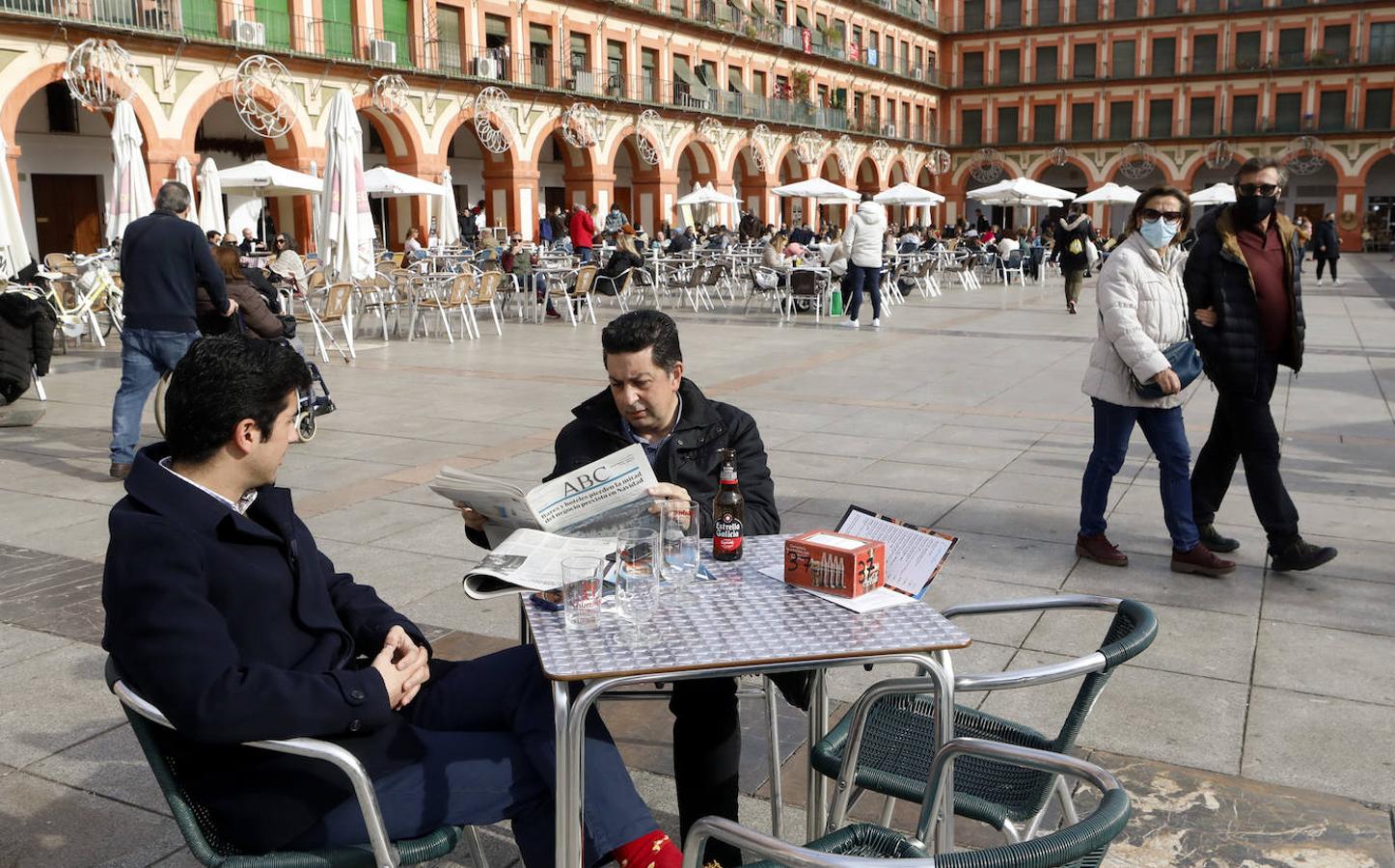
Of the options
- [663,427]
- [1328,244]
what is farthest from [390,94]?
[663,427]

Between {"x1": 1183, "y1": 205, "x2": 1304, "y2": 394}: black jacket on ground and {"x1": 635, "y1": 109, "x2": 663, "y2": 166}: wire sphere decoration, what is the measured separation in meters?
29.2

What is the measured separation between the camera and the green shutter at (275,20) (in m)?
22.9

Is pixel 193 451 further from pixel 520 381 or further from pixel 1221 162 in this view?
pixel 1221 162

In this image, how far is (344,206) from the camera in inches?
513

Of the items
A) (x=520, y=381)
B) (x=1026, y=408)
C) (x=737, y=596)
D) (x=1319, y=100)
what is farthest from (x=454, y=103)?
(x=1319, y=100)

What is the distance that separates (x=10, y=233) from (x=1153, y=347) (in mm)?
9710

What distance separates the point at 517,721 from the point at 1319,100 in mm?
50151

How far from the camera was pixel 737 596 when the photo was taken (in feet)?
7.63

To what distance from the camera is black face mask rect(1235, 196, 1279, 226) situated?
14.2ft

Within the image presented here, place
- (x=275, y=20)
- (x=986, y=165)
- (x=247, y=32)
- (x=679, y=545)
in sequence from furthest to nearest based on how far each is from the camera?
(x=986, y=165)
(x=275, y=20)
(x=247, y=32)
(x=679, y=545)

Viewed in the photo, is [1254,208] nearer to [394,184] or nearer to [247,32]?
[394,184]

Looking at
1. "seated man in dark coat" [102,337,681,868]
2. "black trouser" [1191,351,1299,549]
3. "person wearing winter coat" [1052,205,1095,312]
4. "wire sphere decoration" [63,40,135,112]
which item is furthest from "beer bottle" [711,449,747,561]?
"wire sphere decoration" [63,40,135,112]

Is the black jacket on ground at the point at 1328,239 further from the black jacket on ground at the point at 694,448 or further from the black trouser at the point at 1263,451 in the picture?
the black jacket on ground at the point at 694,448

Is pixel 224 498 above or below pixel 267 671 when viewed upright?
above
